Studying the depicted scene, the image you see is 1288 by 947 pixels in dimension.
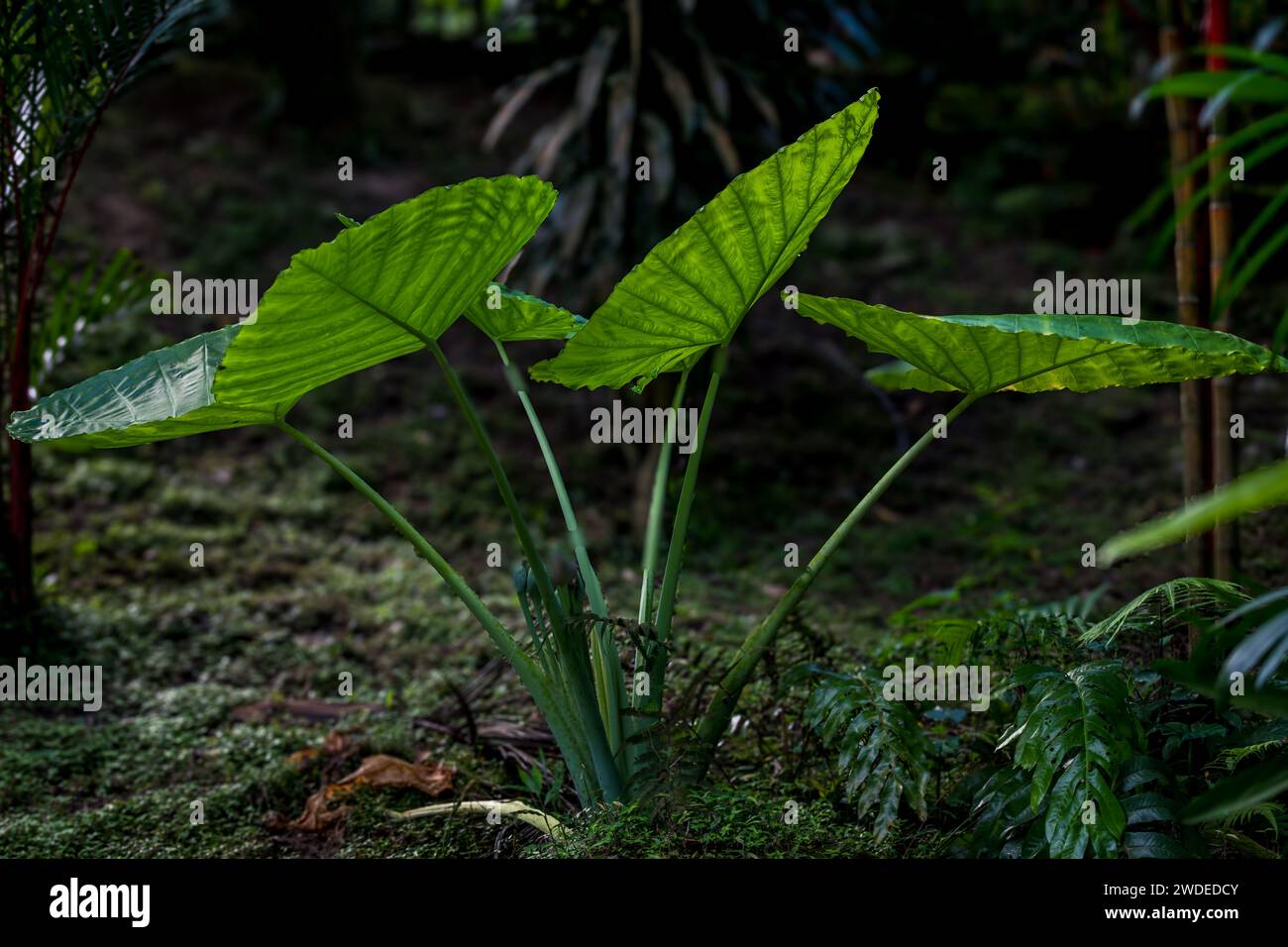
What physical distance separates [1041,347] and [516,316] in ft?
3.29

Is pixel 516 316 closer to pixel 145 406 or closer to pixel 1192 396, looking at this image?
pixel 145 406

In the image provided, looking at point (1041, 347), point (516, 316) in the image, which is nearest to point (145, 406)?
point (516, 316)

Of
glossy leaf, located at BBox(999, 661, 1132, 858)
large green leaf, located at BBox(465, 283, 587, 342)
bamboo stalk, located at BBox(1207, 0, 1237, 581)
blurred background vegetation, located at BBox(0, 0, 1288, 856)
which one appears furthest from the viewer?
blurred background vegetation, located at BBox(0, 0, 1288, 856)

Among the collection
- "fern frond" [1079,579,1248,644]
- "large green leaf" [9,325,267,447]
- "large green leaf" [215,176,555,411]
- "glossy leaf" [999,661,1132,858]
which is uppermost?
Answer: "large green leaf" [215,176,555,411]

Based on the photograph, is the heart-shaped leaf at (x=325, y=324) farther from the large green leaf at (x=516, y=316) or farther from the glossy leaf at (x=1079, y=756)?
the glossy leaf at (x=1079, y=756)

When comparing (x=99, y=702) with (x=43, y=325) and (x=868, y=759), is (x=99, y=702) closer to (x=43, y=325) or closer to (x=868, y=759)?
(x=43, y=325)

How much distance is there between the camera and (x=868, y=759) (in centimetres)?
191

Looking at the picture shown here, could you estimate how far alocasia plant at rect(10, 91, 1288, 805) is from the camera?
1.73m

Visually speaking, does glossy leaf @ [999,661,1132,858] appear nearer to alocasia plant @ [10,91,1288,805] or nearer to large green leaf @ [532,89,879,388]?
alocasia plant @ [10,91,1288,805]

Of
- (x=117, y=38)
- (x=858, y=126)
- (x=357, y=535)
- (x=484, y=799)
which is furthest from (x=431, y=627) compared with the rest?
(x=858, y=126)

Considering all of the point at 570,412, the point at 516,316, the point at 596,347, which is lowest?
the point at 596,347

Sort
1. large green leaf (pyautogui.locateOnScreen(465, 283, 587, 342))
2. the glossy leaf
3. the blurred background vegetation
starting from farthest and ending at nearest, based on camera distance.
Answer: the blurred background vegetation
large green leaf (pyautogui.locateOnScreen(465, 283, 587, 342))
the glossy leaf

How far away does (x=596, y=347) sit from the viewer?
1.94m

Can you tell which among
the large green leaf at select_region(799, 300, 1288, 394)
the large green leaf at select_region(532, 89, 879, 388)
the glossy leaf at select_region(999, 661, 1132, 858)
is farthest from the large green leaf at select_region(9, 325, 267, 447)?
the glossy leaf at select_region(999, 661, 1132, 858)
